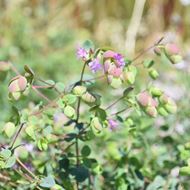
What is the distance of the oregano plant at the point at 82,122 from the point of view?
1.27 m

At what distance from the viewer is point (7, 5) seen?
528 centimetres

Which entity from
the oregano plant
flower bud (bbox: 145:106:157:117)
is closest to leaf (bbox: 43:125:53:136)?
the oregano plant

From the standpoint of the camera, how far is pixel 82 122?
147cm

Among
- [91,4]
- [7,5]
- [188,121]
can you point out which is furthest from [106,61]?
[91,4]

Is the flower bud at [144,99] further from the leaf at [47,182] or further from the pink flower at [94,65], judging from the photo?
the leaf at [47,182]

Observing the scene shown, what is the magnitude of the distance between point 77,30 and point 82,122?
4109 mm

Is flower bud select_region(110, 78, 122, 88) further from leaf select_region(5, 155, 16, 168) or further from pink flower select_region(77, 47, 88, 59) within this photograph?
leaf select_region(5, 155, 16, 168)

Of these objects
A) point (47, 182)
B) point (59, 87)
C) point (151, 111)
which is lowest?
point (47, 182)

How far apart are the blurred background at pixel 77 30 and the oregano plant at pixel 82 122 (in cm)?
192

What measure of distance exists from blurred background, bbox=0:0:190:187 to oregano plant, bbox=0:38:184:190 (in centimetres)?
192

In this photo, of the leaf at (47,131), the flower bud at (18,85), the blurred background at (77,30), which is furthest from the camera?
the blurred background at (77,30)

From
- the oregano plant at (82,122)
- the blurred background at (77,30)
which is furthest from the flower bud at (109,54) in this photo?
the blurred background at (77,30)

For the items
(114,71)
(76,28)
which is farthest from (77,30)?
(114,71)

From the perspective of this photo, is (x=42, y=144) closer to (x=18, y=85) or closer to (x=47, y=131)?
(x=47, y=131)
